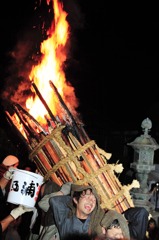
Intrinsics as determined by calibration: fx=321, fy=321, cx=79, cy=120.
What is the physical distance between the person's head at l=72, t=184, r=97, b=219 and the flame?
2.01 meters

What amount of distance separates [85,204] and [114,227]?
0.54 meters

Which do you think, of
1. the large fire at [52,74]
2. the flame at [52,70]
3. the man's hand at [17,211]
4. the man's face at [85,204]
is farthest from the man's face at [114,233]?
the flame at [52,70]

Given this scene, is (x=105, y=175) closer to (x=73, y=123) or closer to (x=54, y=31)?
(x=73, y=123)

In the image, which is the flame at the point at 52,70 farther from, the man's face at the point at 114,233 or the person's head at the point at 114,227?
the man's face at the point at 114,233

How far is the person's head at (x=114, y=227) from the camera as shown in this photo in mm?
3744

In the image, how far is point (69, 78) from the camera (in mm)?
17969

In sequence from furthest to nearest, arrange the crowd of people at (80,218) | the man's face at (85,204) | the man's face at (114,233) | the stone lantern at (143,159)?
the stone lantern at (143,159) < the man's face at (85,204) < the crowd of people at (80,218) < the man's face at (114,233)

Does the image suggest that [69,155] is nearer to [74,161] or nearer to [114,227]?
[74,161]

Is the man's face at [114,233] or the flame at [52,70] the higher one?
the flame at [52,70]

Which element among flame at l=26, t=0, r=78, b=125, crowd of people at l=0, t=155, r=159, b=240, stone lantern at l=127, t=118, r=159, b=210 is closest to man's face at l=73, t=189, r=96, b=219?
crowd of people at l=0, t=155, r=159, b=240

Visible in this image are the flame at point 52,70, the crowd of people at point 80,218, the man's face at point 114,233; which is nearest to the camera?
the man's face at point 114,233

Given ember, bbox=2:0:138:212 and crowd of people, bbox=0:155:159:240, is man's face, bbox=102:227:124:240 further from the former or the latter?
ember, bbox=2:0:138:212

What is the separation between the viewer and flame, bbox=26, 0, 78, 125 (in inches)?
261

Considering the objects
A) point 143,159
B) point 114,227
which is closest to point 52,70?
point 143,159
